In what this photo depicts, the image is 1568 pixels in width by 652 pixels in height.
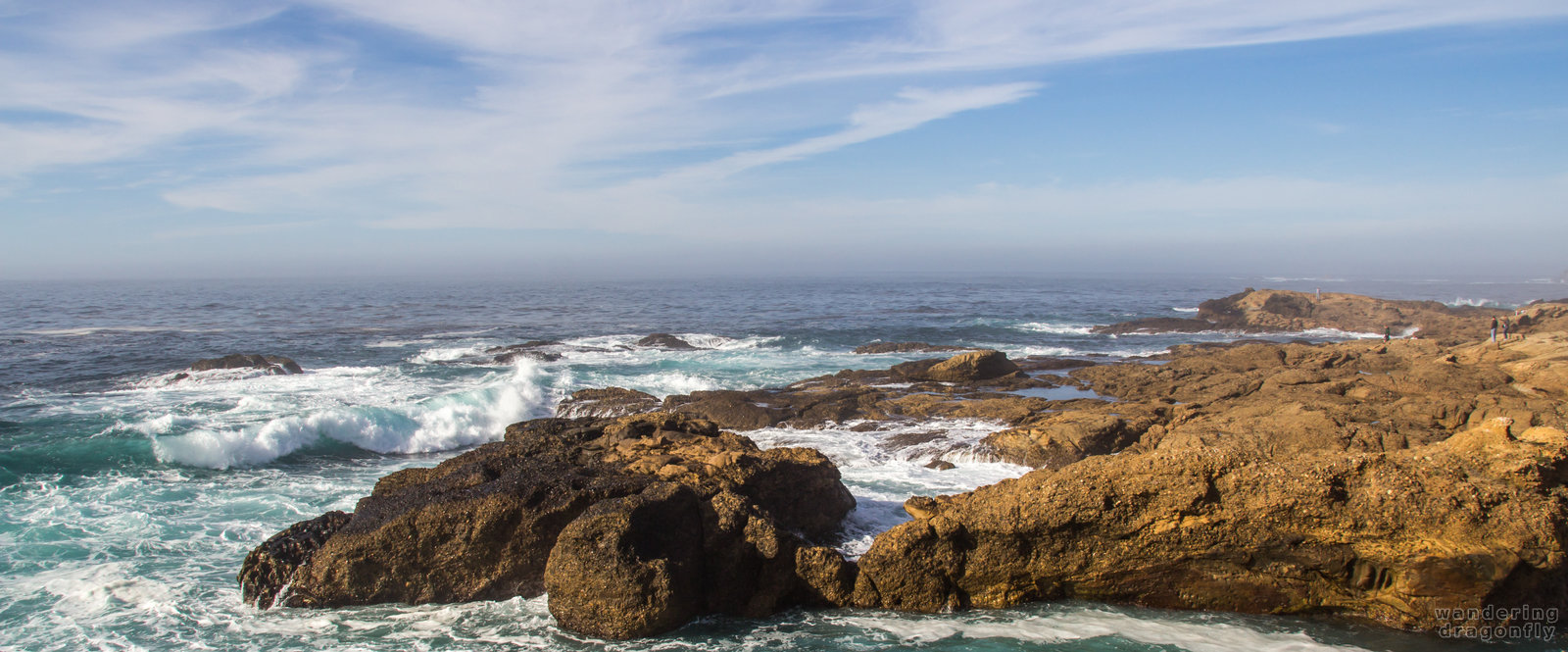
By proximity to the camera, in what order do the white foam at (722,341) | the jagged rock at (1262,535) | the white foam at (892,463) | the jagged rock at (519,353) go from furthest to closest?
the white foam at (722,341), the jagged rock at (519,353), the white foam at (892,463), the jagged rock at (1262,535)

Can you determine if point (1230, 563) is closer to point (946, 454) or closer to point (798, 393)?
point (946, 454)

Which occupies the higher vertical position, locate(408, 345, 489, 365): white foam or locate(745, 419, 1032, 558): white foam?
locate(408, 345, 489, 365): white foam

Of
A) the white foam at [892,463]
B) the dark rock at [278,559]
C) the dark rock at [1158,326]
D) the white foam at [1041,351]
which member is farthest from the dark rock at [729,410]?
the dark rock at [1158,326]

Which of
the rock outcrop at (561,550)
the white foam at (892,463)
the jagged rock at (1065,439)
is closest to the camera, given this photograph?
the rock outcrop at (561,550)

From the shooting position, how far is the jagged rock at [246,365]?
918 inches

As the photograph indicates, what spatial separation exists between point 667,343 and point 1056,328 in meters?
20.7

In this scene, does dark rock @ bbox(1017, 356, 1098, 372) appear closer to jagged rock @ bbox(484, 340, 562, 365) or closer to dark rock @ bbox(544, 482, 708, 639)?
jagged rock @ bbox(484, 340, 562, 365)

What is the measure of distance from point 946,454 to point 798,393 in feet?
20.1

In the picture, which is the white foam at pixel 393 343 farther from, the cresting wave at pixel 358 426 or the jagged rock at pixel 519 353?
the cresting wave at pixel 358 426

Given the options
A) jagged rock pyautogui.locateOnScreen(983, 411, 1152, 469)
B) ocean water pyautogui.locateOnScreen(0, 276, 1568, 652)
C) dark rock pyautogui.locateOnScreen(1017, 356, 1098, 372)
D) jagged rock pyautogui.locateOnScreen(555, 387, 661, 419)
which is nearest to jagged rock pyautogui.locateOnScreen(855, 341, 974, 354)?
ocean water pyautogui.locateOnScreen(0, 276, 1568, 652)

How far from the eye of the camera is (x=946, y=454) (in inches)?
517

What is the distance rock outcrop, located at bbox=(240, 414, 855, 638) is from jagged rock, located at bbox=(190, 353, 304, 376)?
1853cm

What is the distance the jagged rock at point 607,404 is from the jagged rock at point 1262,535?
11.1m

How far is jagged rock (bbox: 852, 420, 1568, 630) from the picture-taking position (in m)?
6.36
